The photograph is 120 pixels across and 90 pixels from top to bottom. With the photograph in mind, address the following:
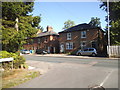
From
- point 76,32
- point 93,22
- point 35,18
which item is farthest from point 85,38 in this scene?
point 93,22

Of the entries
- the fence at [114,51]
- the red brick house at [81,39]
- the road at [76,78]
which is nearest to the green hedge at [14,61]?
the road at [76,78]

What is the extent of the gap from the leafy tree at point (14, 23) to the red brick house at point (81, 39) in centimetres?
1916

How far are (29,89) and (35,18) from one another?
8.35 meters

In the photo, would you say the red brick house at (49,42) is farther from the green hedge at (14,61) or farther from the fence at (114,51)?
the green hedge at (14,61)

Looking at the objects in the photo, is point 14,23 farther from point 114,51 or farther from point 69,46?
point 69,46

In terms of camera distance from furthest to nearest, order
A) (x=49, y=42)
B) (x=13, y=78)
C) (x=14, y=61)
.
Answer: (x=49, y=42)
(x=14, y=61)
(x=13, y=78)

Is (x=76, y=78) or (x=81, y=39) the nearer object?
(x=76, y=78)

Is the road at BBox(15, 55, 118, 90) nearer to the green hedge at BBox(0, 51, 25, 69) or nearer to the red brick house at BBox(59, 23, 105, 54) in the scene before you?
the green hedge at BBox(0, 51, 25, 69)

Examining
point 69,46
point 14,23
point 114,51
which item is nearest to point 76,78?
point 14,23

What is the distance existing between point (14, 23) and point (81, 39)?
21.8 metres

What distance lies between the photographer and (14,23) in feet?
35.7

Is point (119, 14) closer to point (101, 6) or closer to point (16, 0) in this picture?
point (101, 6)

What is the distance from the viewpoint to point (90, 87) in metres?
5.50

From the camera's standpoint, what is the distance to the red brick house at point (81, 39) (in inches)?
1123
